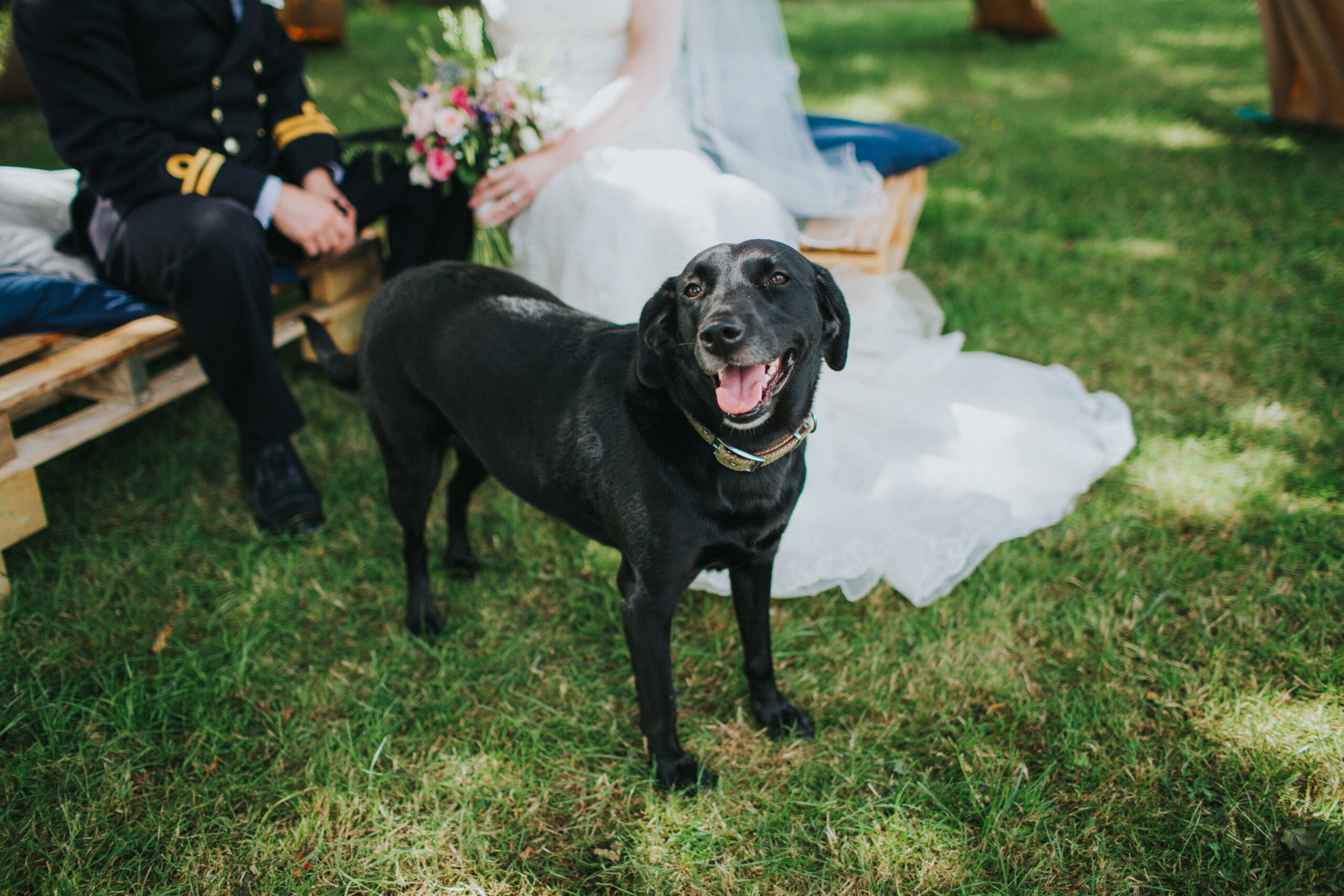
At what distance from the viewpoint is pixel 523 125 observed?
3.04m

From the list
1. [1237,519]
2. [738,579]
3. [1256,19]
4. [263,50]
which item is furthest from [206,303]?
[1256,19]

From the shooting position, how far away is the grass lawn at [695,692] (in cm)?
189

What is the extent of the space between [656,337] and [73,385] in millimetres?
2406

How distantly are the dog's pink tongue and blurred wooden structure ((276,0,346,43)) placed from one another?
9.22m

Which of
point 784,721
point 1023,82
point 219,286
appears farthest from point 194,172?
point 1023,82

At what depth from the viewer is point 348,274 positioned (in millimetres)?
3561

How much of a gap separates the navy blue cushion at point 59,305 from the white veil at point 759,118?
2362mm

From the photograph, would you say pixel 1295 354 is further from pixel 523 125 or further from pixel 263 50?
pixel 263 50

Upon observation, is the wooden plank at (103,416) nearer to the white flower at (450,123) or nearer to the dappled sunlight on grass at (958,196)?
the white flower at (450,123)

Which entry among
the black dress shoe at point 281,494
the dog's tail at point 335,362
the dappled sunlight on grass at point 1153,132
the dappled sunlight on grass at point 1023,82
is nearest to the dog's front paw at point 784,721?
the dog's tail at point 335,362

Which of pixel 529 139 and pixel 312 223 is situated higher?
pixel 529 139

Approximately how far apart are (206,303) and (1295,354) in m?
4.65

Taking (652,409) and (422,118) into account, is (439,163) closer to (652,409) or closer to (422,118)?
(422,118)

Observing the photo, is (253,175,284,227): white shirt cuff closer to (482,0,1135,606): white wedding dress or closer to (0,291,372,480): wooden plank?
(0,291,372,480): wooden plank
